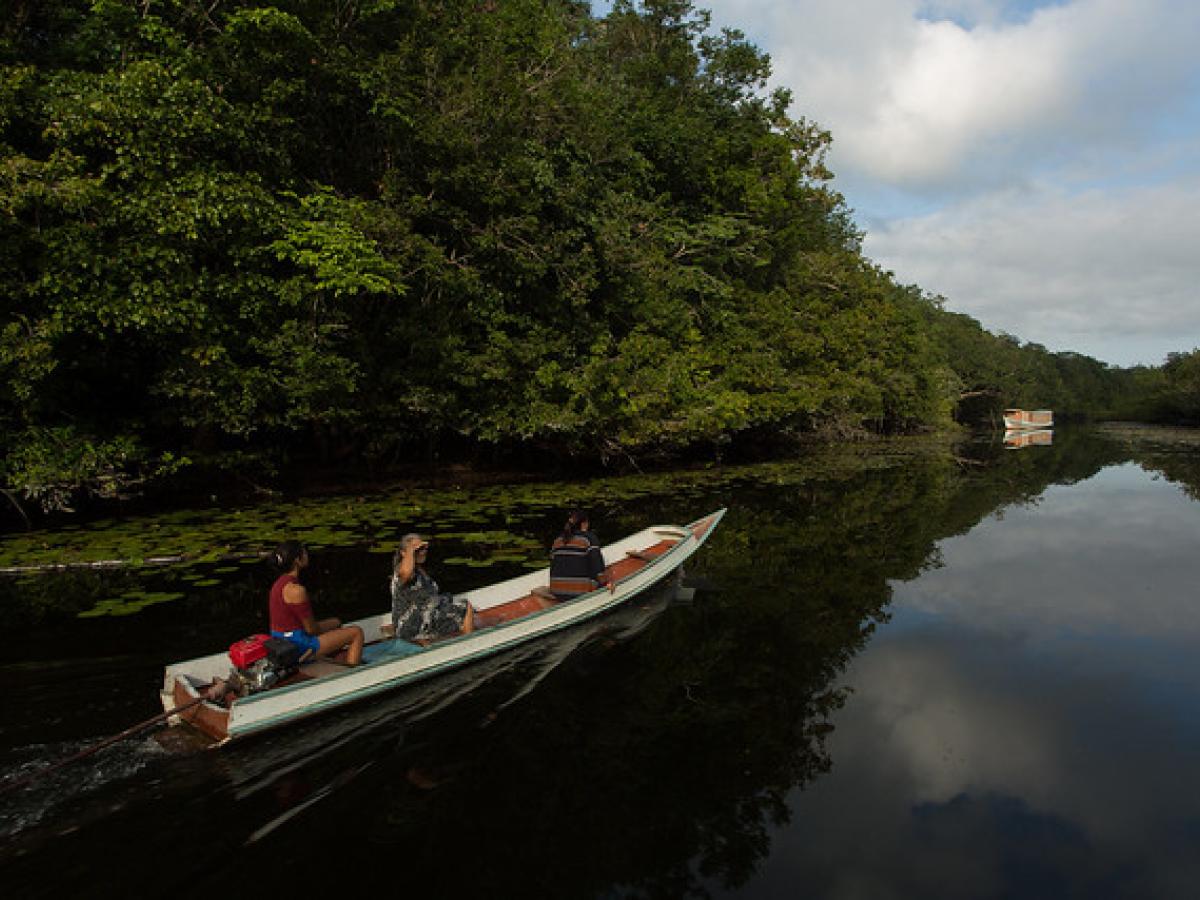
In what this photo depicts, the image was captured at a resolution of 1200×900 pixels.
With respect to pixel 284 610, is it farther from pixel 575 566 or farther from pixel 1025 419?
pixel 1025 419

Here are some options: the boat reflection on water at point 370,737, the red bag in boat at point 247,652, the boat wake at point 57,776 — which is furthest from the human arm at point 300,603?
the boat wake at point 57,776

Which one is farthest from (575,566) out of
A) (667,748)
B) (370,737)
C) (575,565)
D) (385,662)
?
(370,737)

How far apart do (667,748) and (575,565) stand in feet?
10.0

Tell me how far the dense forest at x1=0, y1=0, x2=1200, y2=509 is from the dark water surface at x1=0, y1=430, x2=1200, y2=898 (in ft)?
14.1

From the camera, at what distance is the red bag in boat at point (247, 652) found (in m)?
5.09

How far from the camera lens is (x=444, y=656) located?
6.20 m

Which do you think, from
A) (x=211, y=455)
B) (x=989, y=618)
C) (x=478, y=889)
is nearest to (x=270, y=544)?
(x=211, y=455)

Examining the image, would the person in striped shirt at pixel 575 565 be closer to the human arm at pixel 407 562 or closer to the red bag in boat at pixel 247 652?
the human arm at pixel 407 562

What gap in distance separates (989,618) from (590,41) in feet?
96.7

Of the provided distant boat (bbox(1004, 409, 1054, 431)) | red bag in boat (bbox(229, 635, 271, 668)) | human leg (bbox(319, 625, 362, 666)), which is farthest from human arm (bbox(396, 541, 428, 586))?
distant boat (bbox(1004, 409, 1054, 431))

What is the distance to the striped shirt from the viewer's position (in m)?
7.88

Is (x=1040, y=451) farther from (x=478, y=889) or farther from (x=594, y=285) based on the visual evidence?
(x=478, y=889)

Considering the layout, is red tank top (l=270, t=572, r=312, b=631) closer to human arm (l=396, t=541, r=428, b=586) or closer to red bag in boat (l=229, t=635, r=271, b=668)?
red bag in boat (l=229, t=635, r=271, b=668)

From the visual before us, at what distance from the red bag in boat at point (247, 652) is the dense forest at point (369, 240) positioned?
820 centimetres
